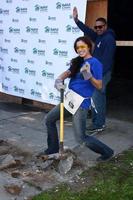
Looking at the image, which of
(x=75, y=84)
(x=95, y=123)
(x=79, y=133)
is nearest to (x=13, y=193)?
(x=79, y=133)

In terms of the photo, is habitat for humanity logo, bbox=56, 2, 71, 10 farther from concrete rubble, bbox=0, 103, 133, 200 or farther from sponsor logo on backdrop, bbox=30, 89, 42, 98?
concrete rubble, bbox=0, 103, 133, 200

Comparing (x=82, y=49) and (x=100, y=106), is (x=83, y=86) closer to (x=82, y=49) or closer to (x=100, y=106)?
(x=82, y=49)

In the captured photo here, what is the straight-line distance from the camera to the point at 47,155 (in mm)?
6320

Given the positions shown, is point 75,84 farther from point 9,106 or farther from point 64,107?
point 9,106

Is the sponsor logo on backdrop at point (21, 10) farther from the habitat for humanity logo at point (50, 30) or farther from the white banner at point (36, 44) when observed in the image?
Answer: the habitat for humanity logo at point (50, 30)

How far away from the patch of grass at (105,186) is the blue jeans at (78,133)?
0.24 meters

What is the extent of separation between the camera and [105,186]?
18.0ft

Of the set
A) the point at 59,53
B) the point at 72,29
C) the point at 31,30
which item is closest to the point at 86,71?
the point at 72,29

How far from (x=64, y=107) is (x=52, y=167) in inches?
32.4

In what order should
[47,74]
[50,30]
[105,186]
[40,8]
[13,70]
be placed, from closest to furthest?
[105,186], [50,30], [40,8], [47,74], [13,70]

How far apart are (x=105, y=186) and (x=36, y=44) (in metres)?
4.28

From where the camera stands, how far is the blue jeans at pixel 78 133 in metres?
5.91

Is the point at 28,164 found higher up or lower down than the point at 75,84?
lower down

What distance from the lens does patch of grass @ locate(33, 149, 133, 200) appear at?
17.2ft
